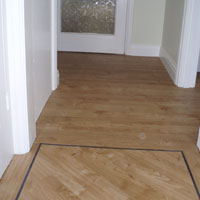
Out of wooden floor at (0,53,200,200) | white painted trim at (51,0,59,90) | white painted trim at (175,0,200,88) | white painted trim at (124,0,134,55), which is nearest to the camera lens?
wooden floor at (0,53,200,200)

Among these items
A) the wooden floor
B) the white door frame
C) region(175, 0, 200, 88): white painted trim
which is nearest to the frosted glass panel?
the wooden floor

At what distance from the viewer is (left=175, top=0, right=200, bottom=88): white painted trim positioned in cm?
302

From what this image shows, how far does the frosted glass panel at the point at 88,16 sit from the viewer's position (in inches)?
178

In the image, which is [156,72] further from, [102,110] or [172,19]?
[102,110]

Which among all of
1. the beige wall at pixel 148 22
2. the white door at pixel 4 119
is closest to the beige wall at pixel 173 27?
the beige wall at pixel 148 22

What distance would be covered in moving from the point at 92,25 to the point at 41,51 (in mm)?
2402

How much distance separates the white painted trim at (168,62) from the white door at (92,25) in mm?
655

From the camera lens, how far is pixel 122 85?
322 centimetres

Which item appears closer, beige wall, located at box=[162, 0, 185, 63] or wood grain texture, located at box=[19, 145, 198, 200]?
wood grain texture, located at box=[19, 145, 198, 200]

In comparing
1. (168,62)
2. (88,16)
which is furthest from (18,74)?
(88,16)

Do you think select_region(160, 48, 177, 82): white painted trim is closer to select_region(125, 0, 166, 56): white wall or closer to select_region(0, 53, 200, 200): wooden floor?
select_region(0, 53, 200, 200): wooden floor

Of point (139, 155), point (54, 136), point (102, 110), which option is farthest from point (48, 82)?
point (139, 155)

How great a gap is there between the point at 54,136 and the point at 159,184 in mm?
779

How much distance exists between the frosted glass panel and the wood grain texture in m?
3.04
